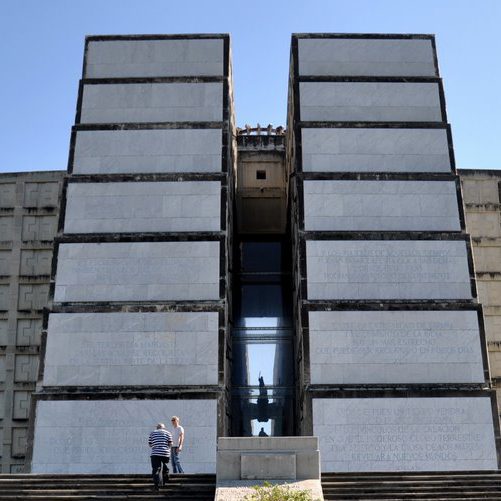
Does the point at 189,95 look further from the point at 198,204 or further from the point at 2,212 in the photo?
the point at 2,212

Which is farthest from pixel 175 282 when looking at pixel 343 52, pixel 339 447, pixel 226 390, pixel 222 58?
pixel 343 52

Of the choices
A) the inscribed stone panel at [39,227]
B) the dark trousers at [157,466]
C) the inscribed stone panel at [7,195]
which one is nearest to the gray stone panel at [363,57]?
the inscribed stone panel at [39,227]

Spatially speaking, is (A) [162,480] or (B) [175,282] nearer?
(A) [162,480]

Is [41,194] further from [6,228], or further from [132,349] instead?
[132,349]

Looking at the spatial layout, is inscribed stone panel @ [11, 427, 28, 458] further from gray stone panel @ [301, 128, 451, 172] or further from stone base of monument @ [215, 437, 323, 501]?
stone base of monument @ [215, 437, 323, 501]

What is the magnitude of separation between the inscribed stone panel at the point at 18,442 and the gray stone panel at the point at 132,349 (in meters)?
9.43

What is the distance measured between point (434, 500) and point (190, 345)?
44.2 feet

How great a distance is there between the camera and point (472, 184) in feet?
133

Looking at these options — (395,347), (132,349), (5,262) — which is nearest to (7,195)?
(5,262)

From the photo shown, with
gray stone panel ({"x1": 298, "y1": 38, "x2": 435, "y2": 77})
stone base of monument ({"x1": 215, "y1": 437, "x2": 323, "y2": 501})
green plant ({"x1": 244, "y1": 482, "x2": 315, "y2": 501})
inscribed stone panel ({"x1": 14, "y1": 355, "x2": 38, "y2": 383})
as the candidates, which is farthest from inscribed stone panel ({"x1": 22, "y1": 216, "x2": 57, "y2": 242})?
green plant ({"x1": 244, "y1": 482, "x2": 315, "y2": 501})

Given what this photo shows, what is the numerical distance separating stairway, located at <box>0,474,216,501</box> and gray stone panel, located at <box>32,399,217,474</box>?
795 cm

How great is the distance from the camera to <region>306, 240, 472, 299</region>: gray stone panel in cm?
3064

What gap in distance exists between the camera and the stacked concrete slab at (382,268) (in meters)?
28.4

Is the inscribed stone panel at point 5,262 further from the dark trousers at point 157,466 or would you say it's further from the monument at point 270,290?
the dark trousers at point 157,466
